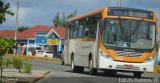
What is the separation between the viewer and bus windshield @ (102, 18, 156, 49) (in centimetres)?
2486

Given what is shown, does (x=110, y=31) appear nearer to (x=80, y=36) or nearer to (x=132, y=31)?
(x=132, y=31)

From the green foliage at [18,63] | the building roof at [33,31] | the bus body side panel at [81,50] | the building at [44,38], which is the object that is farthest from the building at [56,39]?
the green foliage at [18,63]

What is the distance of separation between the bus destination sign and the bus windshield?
0.32 m

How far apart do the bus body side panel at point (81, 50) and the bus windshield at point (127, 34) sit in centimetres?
191

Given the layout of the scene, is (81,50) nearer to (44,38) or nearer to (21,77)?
(21,77)

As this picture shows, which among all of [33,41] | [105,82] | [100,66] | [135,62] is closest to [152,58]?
[135,62]

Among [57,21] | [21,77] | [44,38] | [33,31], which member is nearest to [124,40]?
[21,77]

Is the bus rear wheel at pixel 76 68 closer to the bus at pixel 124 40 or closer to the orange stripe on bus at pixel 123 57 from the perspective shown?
the bus at pixel 124 40

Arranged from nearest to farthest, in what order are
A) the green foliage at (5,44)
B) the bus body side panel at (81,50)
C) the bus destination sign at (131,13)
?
the green foliage at (5,44) < the bus destination sign at (131,13) < the bus body side panel at (81,50)

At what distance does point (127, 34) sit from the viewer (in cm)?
2494

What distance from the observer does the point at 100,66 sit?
2492 cm

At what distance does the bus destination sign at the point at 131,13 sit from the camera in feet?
82.9

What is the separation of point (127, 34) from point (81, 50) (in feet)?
15.3

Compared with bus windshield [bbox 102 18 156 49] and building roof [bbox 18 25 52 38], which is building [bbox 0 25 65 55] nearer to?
building roof [bbox 18 25 52 38]
